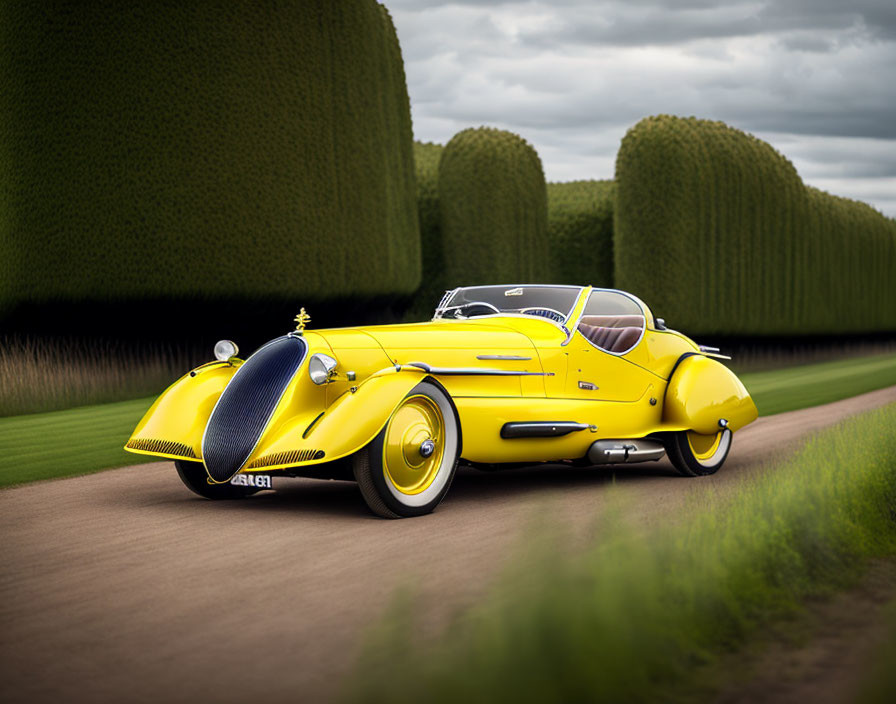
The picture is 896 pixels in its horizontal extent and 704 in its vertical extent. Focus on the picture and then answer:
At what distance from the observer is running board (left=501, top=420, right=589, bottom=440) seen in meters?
7.24

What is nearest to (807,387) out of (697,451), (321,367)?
(697,451)

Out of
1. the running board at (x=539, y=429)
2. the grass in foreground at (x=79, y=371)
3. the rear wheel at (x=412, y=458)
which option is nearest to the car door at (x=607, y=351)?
the running board at (x=539, y=429)

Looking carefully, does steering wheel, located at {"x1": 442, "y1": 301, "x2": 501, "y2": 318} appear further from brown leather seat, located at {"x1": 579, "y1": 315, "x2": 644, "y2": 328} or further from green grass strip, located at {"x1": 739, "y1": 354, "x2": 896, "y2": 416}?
green grass strip, located at {"x1": 739, "y1": 354, "x2": 896, "y2": 416}

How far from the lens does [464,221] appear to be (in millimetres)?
27500

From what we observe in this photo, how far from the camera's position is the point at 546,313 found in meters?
8.42

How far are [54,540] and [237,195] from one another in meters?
14.4

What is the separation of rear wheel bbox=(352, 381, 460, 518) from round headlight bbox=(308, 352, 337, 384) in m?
0.53

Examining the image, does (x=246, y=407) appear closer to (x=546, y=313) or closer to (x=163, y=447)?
(x=163, y=447)

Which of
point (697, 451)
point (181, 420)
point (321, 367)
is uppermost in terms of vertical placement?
point (321, 367)

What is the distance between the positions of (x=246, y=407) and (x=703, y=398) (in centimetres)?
397

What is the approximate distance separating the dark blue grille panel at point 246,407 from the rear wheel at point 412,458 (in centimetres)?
78

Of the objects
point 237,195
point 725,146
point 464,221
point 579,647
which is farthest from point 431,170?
point 579,647

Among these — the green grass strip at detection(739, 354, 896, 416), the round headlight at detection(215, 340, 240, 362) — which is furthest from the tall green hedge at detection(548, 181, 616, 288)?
the round headlight at detection(215, 340, 240, 362)

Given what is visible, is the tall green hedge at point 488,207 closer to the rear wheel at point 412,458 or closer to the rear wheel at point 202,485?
the rear wheel at point 202,485
